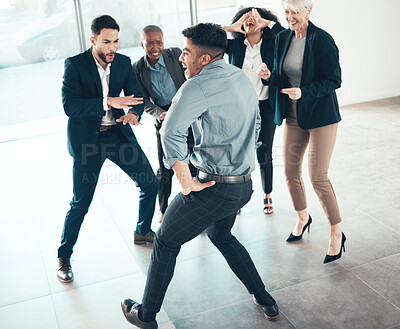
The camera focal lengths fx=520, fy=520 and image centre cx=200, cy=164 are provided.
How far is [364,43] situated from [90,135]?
180 inches

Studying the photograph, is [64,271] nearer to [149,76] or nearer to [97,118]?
[97,118]

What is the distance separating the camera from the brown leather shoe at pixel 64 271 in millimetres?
3025

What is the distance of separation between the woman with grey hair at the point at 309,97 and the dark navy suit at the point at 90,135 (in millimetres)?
860

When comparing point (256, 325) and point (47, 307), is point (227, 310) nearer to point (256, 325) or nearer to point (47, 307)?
point (256, 325)

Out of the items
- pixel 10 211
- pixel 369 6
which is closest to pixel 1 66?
pixel 10 211

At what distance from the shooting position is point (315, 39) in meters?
2.89

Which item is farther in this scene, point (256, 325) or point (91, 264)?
point (91, 264)

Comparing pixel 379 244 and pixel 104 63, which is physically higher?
pixel 104 63

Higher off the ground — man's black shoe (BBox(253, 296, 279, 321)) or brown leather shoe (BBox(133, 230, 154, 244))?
man's black shoe (BBox(253, 296, 279, 321))

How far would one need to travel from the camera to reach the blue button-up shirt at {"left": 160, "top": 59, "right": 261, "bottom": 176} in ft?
6.94

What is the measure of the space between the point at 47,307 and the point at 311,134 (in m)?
1.76

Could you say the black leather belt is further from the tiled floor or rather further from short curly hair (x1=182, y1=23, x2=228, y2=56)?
the tiled floor

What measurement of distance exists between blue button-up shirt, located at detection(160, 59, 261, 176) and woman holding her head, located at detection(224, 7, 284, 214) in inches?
51.7

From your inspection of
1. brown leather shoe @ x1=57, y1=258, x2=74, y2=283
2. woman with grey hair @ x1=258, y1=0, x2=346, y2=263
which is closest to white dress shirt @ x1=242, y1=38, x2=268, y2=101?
woman with grey hair @ x1=258, y1=0, x2=346, y2=263
